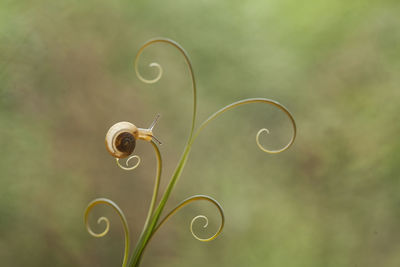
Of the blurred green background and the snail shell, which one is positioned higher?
the blurred green background

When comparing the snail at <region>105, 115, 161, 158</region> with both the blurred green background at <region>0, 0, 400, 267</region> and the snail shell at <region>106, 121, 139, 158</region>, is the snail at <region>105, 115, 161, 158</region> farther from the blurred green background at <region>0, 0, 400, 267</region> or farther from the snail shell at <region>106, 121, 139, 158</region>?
the blurred green background at <region>0, 0, 400, 267</region>

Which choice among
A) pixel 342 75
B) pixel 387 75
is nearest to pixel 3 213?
pixel 342 75

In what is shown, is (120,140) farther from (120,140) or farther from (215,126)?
(215,126)

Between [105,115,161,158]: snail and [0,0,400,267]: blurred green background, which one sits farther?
[0,0,400,267]: blurred green background

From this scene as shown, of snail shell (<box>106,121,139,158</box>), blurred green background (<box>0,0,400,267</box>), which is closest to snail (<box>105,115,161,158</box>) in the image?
A: snail shell (<box>106,121,139,158</box>)

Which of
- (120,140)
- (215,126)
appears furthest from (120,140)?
(215,126)
